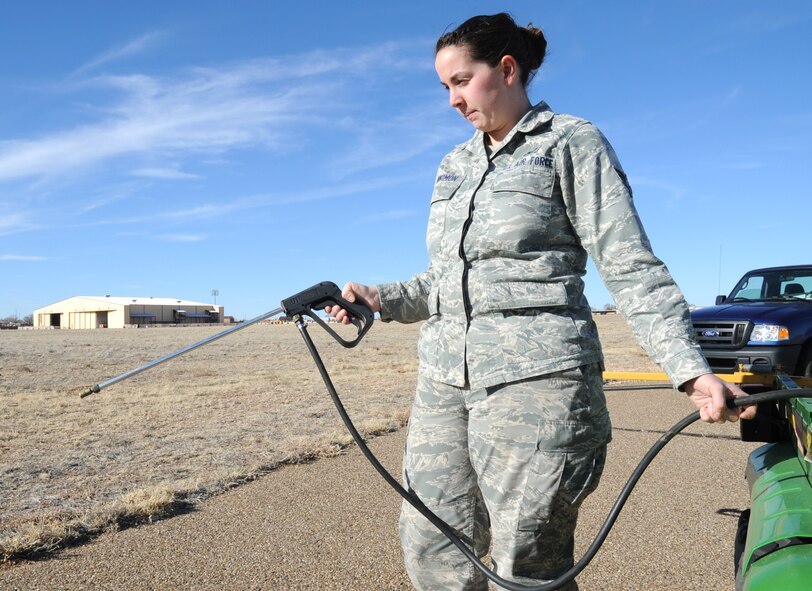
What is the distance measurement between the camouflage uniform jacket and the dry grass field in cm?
315

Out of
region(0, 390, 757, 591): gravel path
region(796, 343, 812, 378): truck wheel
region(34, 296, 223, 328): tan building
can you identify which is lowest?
region(0, 390, 757, 591): gravel path

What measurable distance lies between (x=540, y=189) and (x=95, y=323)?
101718mm

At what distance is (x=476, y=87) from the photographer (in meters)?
2.23

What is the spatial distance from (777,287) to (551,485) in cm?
Answer: 935

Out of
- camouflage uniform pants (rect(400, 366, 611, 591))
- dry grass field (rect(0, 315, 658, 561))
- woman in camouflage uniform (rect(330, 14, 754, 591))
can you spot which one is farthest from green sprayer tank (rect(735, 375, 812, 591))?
dry grass field (rect(0, 315, 658, 561))

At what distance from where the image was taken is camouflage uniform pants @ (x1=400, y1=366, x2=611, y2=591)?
2008 mm

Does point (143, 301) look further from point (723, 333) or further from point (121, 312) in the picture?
point (723, 333)

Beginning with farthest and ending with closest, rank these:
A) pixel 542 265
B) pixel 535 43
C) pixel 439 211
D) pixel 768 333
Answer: pixel 768 333 → pixel 439 211 → pixel 535 43 → pixel 542 265

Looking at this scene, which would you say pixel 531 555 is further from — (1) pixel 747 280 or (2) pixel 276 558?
(1) pixel 747 280

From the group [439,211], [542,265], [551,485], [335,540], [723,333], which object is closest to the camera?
[551,485]

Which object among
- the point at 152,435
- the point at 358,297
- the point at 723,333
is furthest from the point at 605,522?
the point at 723,333

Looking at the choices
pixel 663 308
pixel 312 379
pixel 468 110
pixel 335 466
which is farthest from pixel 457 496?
pixel 312 379

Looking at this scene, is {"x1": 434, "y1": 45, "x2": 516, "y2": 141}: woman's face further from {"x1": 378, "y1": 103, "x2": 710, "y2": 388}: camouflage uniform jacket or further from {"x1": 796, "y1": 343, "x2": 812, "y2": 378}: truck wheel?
{"x1": 796, "y1": 343, "x2": 812, "y2": 378}: truck wheel

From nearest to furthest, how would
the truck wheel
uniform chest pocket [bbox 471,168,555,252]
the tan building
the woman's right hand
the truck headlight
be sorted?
uniform chest pocket [bbox 471,168,555,252], the woman's right hand, the truck wheel, the truck headlight, the tan building
